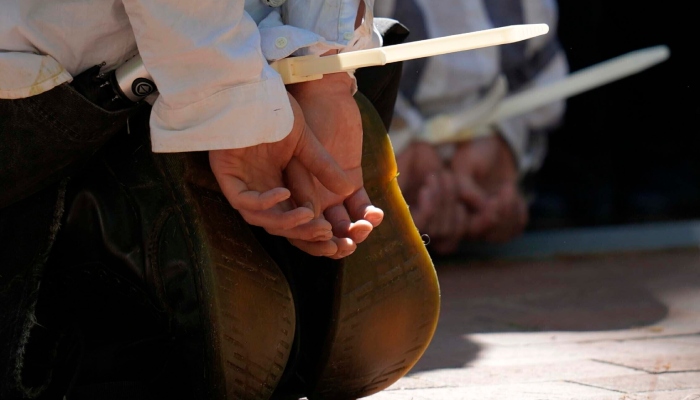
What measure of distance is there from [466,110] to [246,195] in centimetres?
160

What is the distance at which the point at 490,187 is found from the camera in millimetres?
2414

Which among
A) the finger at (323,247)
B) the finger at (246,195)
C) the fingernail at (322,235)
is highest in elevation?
the finger at (246,195)

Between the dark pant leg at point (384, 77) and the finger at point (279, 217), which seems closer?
the finger at point (279, 217)

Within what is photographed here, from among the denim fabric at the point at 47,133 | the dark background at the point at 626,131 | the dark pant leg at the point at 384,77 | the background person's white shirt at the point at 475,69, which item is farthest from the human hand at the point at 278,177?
the dark background at the point at 626,131

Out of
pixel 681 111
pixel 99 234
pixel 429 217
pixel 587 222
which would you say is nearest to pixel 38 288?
pixel 99 234

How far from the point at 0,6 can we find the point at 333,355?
45 cm

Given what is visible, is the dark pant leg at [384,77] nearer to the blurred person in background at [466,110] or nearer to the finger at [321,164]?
the finger at [321,164]

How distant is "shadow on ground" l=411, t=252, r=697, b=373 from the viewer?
160 centimetres

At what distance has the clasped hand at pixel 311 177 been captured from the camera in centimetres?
81

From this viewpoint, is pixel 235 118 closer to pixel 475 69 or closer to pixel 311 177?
pixel 311 177

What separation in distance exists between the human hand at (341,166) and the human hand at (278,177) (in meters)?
0.01

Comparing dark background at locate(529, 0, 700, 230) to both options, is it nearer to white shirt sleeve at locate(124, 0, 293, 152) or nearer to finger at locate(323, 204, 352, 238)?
finger at locate(323, 204, 352, 238)

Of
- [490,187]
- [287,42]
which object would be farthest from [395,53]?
[490,187]

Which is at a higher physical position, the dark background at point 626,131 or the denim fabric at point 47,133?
the denim fabric at point 47,133
